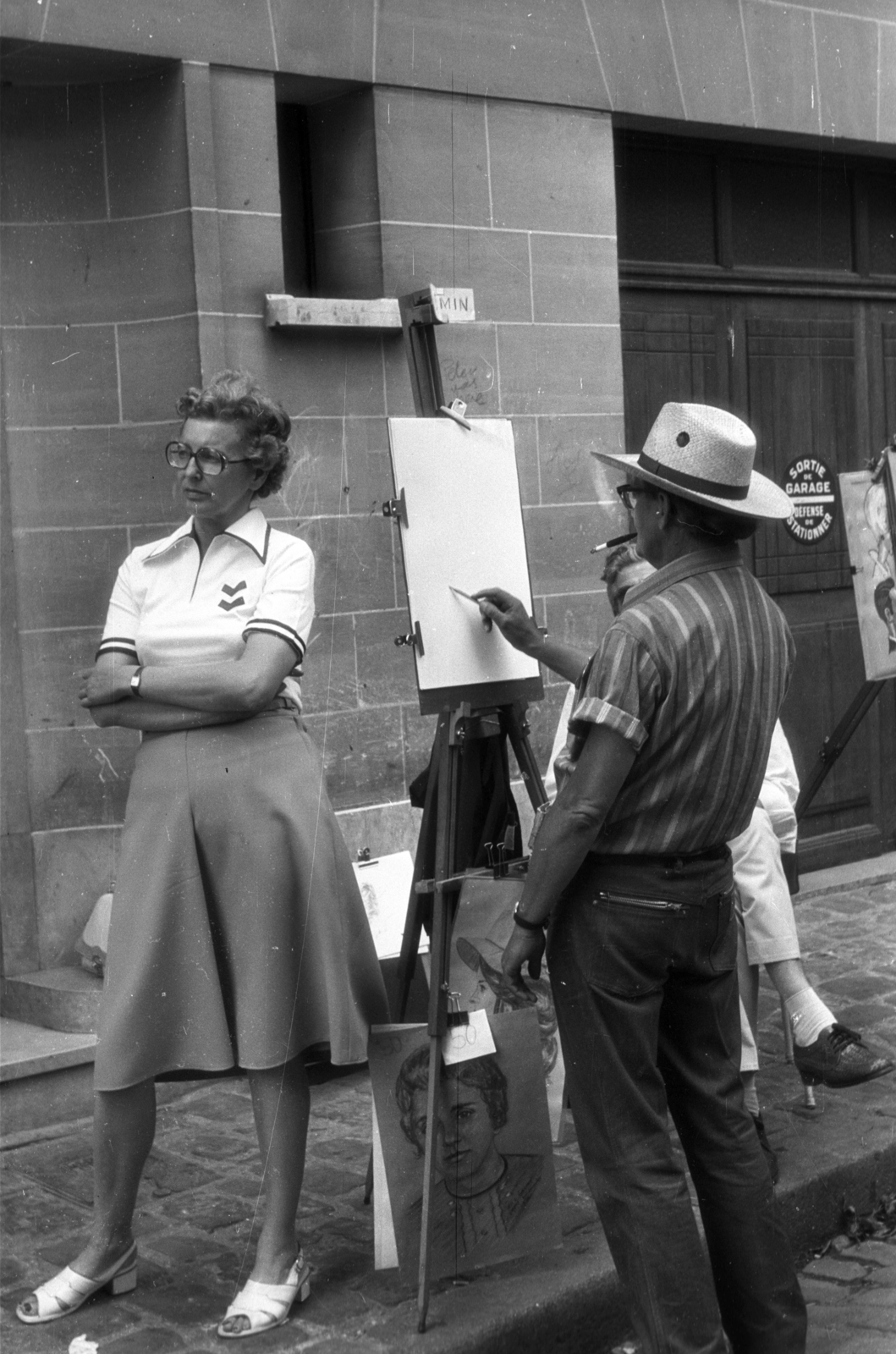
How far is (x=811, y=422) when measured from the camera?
26.5ft

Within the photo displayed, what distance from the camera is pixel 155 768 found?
3791 mm

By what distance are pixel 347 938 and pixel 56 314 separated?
268 centimetres

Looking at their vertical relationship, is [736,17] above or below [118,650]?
above

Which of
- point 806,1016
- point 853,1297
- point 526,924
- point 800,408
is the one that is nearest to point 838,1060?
point 806,1016

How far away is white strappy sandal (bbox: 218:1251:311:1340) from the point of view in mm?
3676

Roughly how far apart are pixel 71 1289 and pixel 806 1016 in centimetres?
202

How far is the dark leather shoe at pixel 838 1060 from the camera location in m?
4.58

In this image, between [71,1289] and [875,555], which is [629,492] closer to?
[71,1289]

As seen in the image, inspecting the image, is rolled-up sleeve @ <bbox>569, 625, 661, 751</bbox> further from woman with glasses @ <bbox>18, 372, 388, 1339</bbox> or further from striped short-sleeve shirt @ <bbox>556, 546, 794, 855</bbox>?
woman with glasses @ <bbox>18, 372, 388, 1339</bbox>

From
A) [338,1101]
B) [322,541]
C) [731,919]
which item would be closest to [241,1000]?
[731,919]

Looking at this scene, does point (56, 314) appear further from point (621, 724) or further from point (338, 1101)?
point (621, 724)

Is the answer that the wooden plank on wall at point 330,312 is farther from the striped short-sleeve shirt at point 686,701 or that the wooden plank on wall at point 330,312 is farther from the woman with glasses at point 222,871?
the striped short-sleeve shirt at point 686,701

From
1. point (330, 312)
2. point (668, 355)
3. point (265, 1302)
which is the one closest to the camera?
point (265, 1302)

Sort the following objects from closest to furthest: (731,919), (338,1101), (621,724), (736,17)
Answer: (621,724) < (731,919) < (338,1101) < (736,17)
